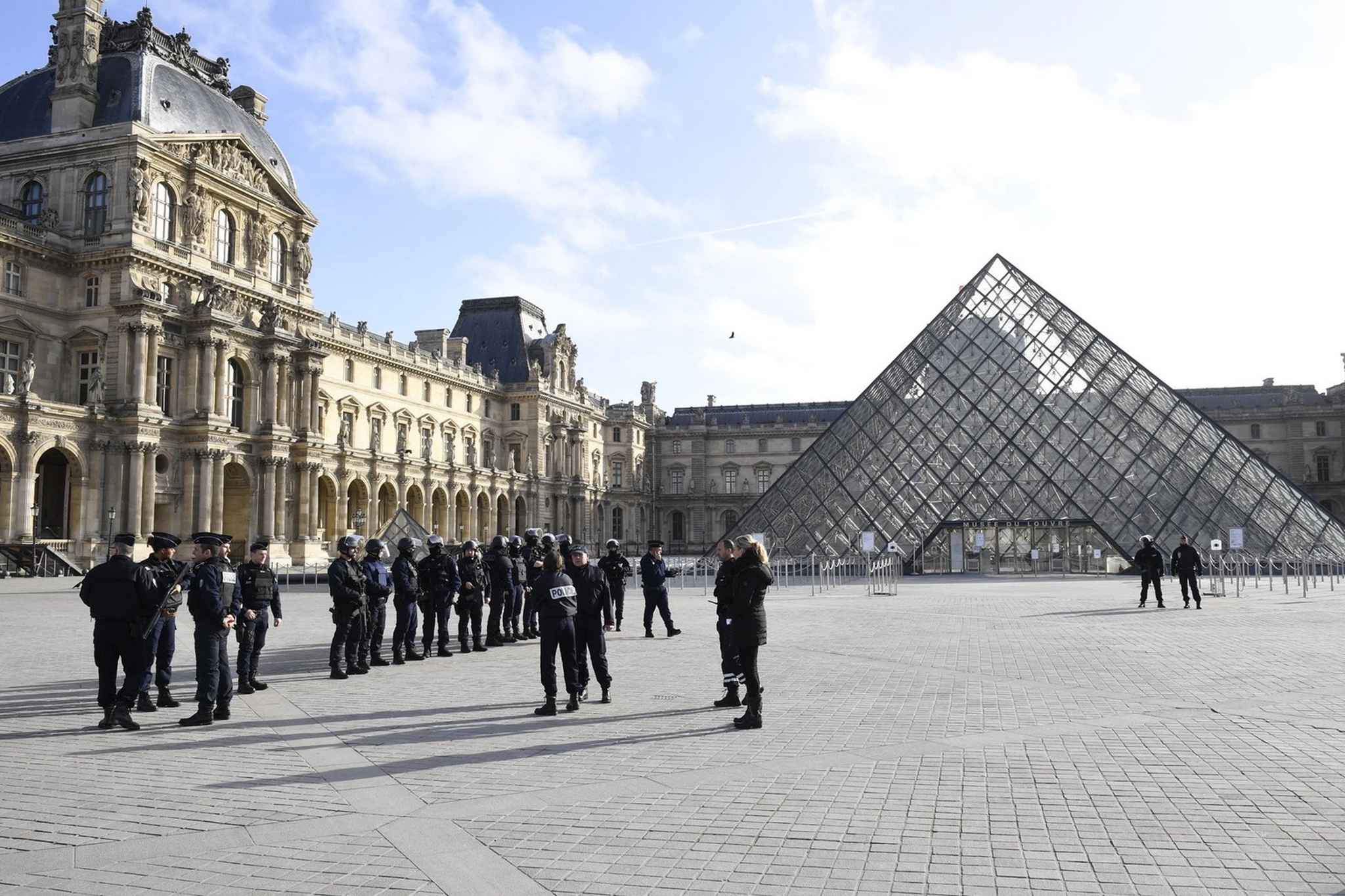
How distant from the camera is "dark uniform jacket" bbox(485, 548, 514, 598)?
1320 cm

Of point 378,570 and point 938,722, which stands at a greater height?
point 378,570

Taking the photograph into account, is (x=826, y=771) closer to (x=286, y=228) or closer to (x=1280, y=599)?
(x=1280, y=599)

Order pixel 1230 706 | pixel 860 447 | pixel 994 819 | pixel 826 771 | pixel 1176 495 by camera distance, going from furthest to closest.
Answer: pixel 860 447
pixel 1176 495
pixel 1230 706
pixel 826 771
pixel 994 819

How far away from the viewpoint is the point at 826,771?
5.79 m

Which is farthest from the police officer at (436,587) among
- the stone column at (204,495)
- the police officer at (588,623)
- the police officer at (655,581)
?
the stone column at (204,495)

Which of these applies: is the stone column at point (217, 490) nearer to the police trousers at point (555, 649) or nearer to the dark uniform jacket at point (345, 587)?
the dark uniform jacket at point (345, 587)

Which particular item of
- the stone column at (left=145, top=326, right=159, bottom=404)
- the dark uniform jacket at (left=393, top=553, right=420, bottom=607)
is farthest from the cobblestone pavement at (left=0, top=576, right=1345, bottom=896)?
the stone column at (left=145, top=326, right=159, bottom=404)

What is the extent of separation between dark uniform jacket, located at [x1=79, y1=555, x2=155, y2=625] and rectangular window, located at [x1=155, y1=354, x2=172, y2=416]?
102ft

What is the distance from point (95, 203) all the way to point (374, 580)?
3106 centimetres

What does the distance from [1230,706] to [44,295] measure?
1445 inches

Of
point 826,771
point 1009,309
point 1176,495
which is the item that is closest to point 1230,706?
point 826,771

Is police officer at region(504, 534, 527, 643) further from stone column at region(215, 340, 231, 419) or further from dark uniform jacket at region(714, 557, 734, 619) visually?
stone column at region(215, 340, 231, 419)

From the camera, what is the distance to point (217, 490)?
36812mm

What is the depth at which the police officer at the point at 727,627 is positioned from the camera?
25.3 feet
